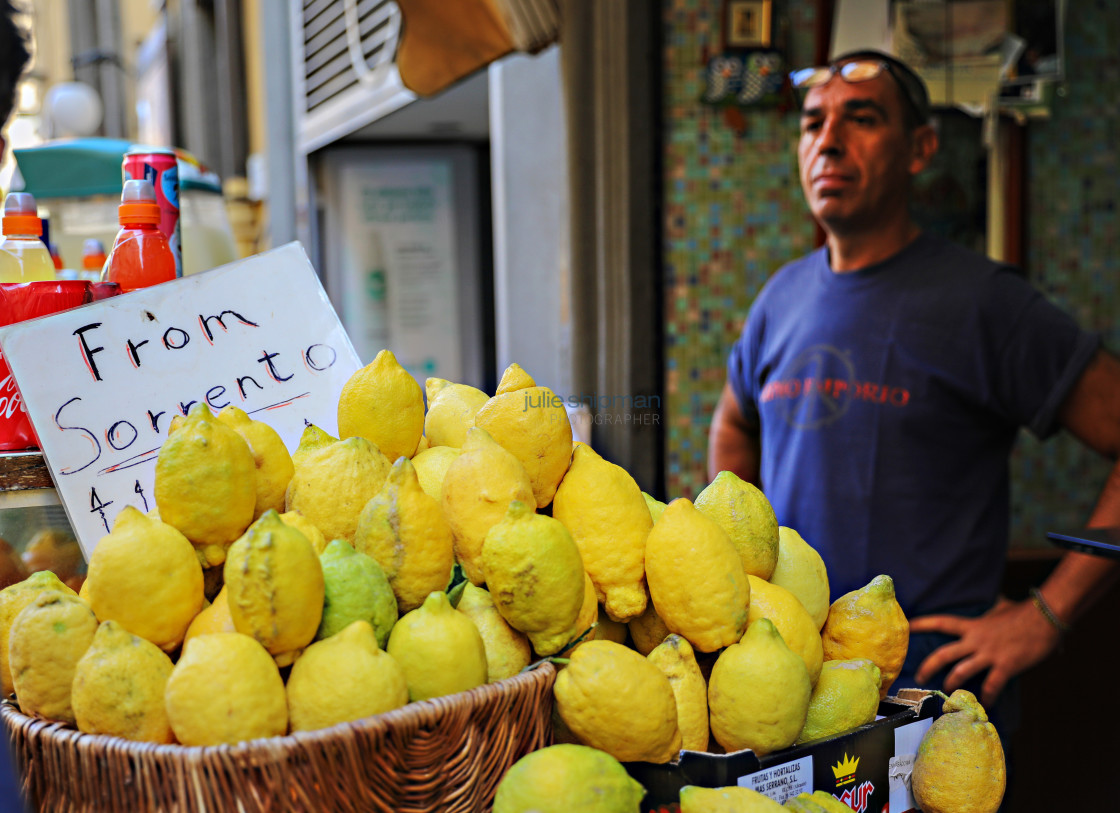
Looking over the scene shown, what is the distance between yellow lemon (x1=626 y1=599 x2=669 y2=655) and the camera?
970 mm

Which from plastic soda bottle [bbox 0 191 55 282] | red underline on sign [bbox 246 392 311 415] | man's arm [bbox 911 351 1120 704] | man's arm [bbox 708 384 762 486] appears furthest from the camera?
man's arm [bbox 708 384 762 486]

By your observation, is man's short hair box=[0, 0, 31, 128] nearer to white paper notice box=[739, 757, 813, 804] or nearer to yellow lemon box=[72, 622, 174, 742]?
yellow lemon box=[72, 622, 174, 742]

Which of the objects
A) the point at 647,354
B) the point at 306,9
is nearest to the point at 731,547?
the point at 647,354

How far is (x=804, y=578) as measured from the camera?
1.05 metres

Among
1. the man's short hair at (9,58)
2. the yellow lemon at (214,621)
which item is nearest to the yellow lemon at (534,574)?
the yellow lemon at (214,621)

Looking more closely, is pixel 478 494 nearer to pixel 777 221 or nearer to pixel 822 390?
pixel 822 390

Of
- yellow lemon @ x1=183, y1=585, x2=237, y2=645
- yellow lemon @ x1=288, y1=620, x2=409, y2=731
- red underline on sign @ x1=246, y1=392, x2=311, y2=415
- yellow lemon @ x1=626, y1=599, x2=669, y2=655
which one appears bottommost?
yellow lemon @ x1=626, y1=599, x2=669, y2=655

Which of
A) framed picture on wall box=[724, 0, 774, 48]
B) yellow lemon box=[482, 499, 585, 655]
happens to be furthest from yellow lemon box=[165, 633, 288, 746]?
framed picture on wall box=[724, 0, 774, 48]

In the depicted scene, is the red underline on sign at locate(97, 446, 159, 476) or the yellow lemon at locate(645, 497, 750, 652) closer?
the yellow lemon at locate(645, 497, 750, 652)

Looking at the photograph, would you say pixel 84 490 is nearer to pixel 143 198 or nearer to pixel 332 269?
pixel 143 198

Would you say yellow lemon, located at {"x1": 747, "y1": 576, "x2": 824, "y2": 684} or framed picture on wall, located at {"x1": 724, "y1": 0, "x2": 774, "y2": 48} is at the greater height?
framed picture on wall, located at {"x1": 724, "y1": 0, "x2": 774, "y2": 48}

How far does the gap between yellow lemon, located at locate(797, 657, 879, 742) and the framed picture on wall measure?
2.26m

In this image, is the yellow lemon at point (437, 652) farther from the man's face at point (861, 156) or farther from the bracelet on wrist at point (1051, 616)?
the man's face at point (861, 156)

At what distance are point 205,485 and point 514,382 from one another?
14.6 inches
